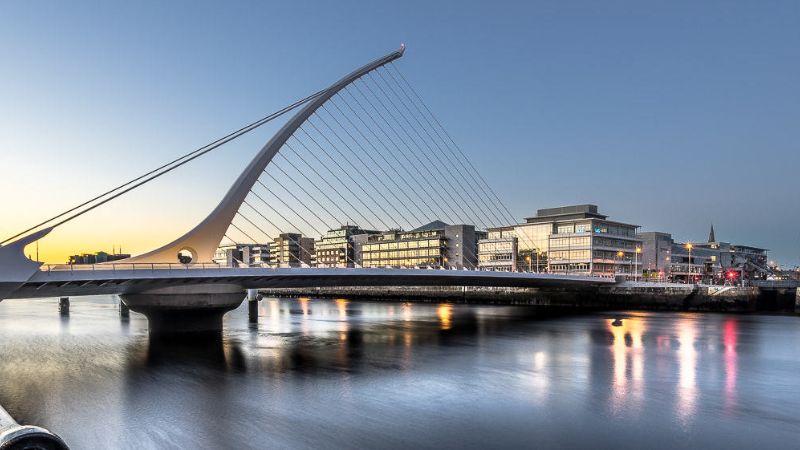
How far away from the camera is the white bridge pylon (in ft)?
99.6

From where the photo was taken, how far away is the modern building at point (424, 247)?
135 m

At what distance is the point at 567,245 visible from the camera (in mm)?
105375

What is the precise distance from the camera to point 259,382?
23.6m

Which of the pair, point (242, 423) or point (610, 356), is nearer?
point (242, 423)

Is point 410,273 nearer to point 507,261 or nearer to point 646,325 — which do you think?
point 646,325

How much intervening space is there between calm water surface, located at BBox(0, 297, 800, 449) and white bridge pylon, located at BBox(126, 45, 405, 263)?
540 cm

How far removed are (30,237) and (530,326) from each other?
3898 cm

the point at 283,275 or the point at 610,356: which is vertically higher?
the point at 283,275

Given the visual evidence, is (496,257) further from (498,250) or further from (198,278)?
(198,278)

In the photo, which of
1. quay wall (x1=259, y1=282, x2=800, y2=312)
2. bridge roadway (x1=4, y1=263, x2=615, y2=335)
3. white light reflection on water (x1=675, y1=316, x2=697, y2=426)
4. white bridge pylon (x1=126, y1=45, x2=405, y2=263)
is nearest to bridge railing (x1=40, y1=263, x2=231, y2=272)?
bridge roadway (x1=4, y1=263, x2=615, y2=335)

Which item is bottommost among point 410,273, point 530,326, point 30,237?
point 530,326

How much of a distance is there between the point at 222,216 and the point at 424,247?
111 metres

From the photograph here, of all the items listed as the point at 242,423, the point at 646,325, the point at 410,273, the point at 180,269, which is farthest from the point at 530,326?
the point at 242,423

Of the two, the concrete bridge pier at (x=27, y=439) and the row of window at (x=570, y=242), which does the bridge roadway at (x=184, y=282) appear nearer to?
the concrete bridge pier at (x=27, y=439)
